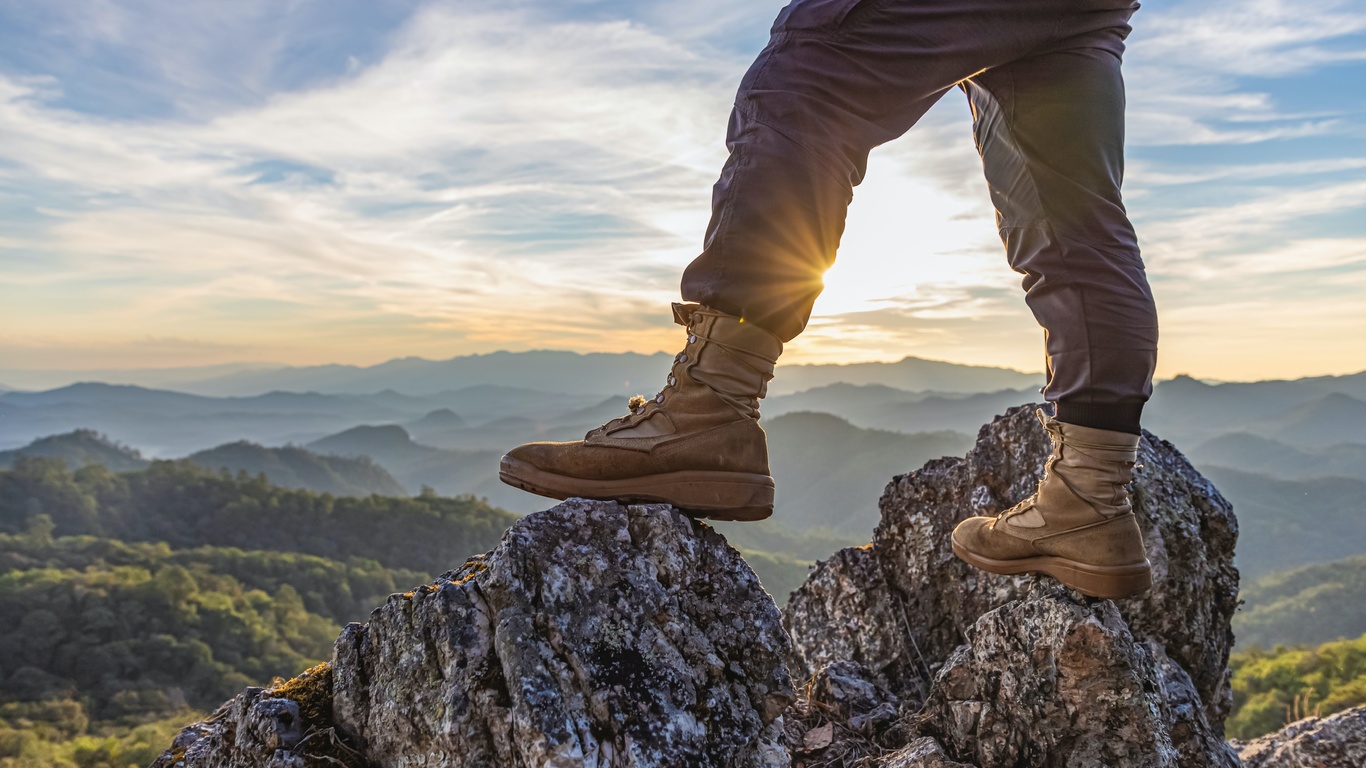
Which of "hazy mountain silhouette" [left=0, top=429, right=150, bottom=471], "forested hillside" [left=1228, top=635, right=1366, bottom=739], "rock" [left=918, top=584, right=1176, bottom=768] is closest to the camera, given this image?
"rock" [left=918, top=584, right=1176, bottom=768]

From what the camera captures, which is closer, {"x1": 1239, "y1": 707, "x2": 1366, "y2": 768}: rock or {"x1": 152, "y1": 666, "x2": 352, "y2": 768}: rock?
{"x1": 152, "y1": 666, "x2": 352, "y2": 768}: rock

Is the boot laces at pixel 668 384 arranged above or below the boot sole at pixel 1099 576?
above

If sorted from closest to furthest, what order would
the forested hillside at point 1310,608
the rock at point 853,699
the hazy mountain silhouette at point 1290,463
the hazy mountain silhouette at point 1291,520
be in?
the rock at point 853,699, the forested hillside at point 1310,608, the hazy mountain silhouette at point 1291,520, the hazy mountain silhouette at point 1290,463

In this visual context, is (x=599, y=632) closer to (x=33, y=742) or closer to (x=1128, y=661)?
(x=1128, y=661)

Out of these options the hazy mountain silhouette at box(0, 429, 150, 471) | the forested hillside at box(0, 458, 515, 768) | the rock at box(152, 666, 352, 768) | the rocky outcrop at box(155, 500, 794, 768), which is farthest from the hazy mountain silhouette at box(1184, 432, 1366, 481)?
the hazy mountain silhouette at box(0, 429, 150, 471)

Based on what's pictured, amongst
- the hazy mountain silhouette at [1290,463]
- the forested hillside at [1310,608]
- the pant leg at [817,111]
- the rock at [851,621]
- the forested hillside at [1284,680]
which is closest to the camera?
the pant leg at [817,111]

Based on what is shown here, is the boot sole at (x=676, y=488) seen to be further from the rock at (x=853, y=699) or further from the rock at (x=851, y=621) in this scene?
the rock at (x=851, y=621)

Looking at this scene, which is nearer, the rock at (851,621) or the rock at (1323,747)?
the rock at (1323,747)

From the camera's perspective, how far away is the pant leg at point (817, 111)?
2363mm

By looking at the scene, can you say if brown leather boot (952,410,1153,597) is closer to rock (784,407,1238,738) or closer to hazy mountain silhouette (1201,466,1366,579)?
rock (784,407,1238,738)

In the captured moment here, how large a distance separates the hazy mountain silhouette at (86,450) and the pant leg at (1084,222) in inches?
8053

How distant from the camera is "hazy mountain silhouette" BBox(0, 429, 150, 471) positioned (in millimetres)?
167500

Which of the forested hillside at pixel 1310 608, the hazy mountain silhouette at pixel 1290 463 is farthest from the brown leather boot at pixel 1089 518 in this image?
the hazy mountain silhouette at pixel 1290 463

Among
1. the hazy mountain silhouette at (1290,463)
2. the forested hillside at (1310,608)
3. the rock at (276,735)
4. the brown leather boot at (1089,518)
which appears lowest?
the forested hillside at (1310,608)
